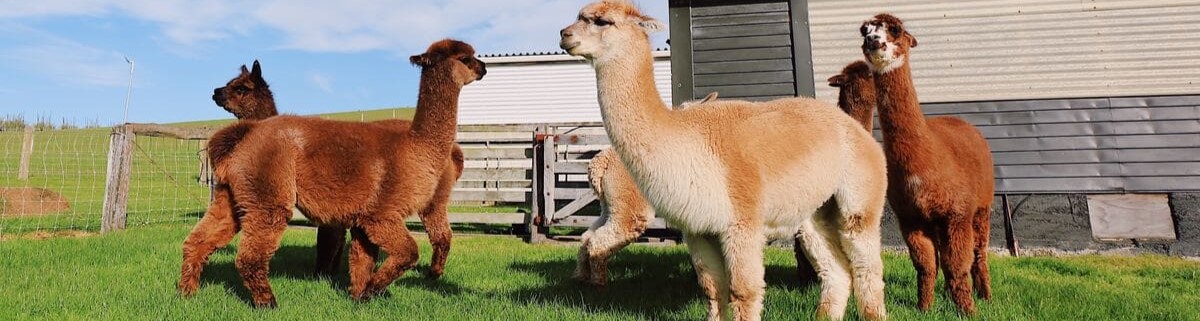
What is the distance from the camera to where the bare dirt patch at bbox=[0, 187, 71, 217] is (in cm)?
1233

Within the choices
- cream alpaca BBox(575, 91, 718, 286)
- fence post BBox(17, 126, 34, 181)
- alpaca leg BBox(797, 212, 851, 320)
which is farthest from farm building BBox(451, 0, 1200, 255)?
fence post BBox(17, 126, 34, 181)

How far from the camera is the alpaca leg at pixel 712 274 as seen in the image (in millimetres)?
3617

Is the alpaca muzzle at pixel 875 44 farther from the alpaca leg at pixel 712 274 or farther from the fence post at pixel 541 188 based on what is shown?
the fence post at pixel 541 188

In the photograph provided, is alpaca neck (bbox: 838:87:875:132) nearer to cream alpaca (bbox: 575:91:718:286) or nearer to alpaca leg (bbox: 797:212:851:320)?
cream alpaca (bbox: 575:91:718:286)

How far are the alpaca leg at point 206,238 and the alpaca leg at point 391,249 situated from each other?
3.61ft

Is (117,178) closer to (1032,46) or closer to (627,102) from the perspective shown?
(627,102)

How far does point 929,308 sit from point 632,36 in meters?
2.79

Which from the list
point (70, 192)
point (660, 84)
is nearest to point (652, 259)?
point (660, 84)

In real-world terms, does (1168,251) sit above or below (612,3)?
below

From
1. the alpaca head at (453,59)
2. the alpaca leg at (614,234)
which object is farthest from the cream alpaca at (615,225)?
the alpaca head at (453,59)

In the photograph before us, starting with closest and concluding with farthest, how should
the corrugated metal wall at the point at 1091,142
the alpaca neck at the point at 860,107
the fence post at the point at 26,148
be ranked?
1. the alpaca neck at the point at 860,107
2. the corrugated metal wall at the point at 1091,142
3. the fence post at the point at 26,148

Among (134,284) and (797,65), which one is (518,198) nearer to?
(797,65)

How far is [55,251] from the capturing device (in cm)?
681

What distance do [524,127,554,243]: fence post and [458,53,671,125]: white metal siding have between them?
1139 centimetres
